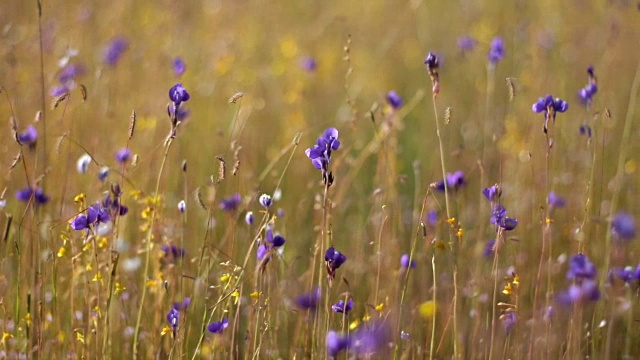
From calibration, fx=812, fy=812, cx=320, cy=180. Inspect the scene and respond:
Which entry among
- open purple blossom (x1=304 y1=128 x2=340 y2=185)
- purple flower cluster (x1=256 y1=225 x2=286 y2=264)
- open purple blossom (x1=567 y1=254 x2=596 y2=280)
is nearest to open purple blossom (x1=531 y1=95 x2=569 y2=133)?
open purple blossom (x1=567 y1=254 x2=596 y2=280)

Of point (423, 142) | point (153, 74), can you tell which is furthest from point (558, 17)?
point (153, 74)

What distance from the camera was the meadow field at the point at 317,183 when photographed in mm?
1841

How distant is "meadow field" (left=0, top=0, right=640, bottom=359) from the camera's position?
184 centimetres

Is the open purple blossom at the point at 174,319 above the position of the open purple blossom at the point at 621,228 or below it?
below

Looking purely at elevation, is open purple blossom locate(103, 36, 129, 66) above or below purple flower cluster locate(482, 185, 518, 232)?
above

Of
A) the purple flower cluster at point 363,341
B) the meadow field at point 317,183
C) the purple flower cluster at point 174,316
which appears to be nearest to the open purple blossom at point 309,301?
the meadow field at point 317,183

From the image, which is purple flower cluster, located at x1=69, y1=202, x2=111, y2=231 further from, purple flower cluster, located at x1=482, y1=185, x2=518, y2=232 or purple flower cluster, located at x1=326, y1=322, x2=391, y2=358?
purple flower cluster, located at x1=482, y1=185, x2=518, y2=232

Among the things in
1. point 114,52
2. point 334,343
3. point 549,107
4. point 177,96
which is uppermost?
point 114,52

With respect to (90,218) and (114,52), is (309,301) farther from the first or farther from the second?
(114,52)

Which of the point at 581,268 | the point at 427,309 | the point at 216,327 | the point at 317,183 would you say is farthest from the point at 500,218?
the point at 317,183

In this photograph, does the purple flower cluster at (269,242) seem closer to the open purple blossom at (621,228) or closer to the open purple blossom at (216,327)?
the open purple blossom at (216,327)

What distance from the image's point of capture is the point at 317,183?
10.5 ft

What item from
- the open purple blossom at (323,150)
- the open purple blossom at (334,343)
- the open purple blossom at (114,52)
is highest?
the open purple blossom at (114,52)

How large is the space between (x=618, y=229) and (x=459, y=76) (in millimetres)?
2608
